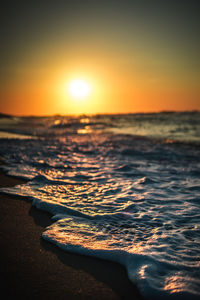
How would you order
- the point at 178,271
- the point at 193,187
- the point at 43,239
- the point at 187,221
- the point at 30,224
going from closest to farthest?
the point at 178,271
the point at 43,239
the point at 30,224
the point at 187,221
the point at 193,187

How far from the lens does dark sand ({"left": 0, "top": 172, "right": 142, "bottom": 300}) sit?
1.68 metres

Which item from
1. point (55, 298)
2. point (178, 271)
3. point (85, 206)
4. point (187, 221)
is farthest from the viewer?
point (85, 206)

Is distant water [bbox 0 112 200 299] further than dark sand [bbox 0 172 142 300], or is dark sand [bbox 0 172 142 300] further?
distant water [bbox 0 112 200 299]

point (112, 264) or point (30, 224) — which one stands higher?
point (30, 224)

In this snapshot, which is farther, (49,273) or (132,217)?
(132,217)

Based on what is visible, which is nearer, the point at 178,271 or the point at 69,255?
the point at 178,271

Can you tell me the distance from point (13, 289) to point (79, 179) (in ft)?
11.2

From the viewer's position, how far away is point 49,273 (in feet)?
6.19

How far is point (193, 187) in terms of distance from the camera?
4.62 meters

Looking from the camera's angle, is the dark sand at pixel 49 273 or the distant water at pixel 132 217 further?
the distant water at pixel 132 217

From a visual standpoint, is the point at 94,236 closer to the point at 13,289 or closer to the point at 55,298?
the point at 55,298

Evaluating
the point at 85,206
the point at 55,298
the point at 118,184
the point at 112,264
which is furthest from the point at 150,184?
the point at 55,298

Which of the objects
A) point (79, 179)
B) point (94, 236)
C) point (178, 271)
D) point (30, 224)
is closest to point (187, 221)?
point (178, 271)

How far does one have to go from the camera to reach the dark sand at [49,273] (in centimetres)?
168
